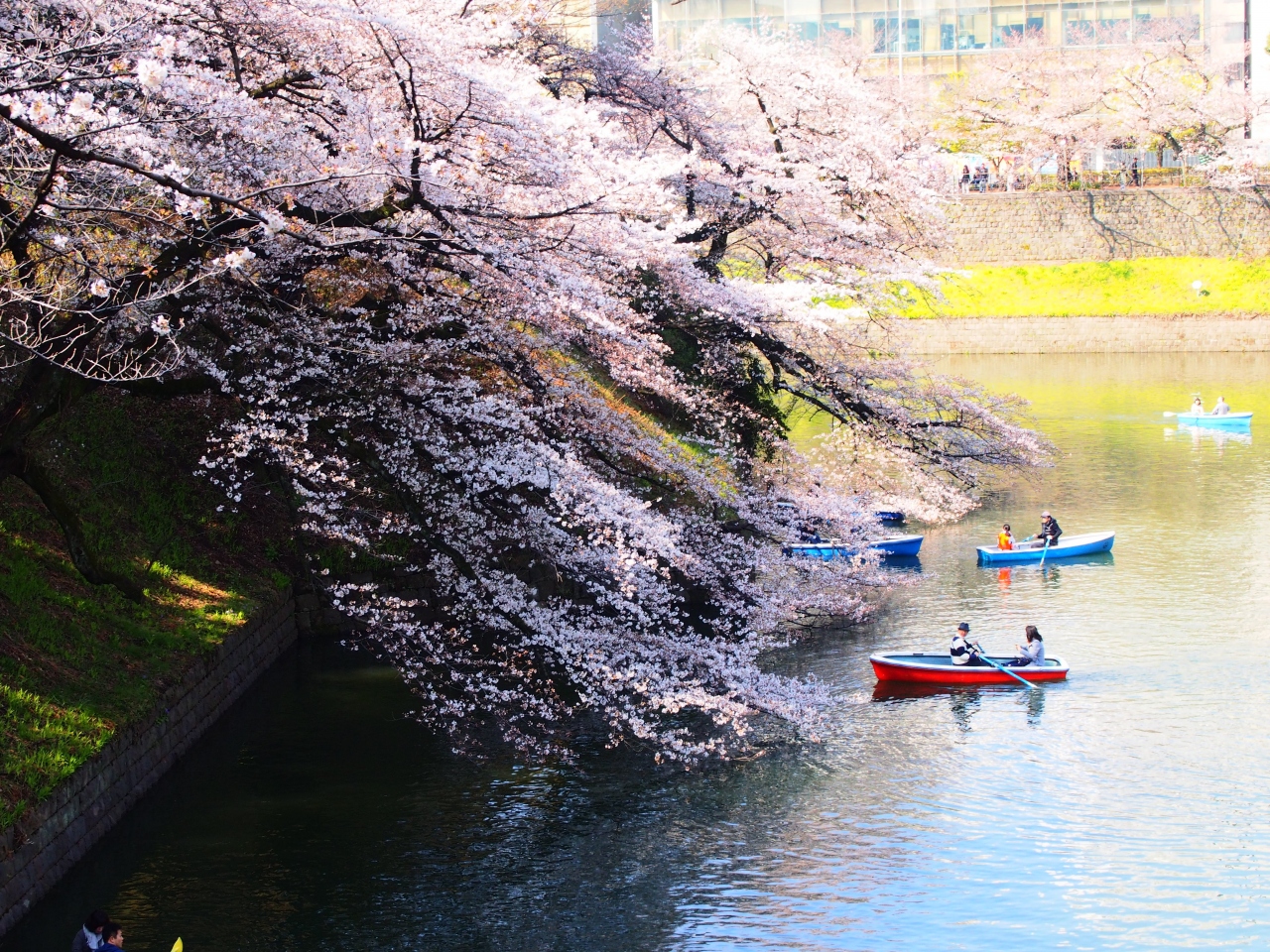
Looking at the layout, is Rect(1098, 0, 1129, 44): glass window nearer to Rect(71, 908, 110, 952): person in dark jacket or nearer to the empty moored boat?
the empty moored boat

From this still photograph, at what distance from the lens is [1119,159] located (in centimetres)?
5381

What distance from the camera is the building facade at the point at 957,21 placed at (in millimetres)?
53000

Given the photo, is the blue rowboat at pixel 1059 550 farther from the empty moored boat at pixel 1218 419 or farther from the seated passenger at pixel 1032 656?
the empty moored boat at pixel 1218 419

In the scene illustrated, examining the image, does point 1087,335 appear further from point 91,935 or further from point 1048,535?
point 91,935

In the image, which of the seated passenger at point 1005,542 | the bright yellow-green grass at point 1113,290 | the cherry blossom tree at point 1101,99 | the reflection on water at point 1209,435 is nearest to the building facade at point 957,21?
the cherry blossom tree at point 1101,99

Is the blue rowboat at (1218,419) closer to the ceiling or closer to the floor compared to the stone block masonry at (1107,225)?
closer to the floor

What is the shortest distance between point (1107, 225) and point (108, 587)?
42.8 metres

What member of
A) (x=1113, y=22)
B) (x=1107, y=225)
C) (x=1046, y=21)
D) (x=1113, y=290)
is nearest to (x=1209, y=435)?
(x=1113, y=290)

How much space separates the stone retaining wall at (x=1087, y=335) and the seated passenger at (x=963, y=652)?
2869 centimetres

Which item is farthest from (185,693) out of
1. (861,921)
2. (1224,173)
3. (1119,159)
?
(1119,159)

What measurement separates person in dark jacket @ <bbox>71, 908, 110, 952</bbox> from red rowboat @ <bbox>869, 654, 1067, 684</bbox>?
920 centimetres

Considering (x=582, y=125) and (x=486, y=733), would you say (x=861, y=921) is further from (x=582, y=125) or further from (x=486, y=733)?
(x=582, y=125)

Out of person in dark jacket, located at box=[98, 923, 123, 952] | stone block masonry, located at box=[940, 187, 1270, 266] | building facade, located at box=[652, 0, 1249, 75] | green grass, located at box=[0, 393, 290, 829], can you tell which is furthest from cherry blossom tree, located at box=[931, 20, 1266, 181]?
person in dark jacket, located at box=[98, 923, 123, 952]

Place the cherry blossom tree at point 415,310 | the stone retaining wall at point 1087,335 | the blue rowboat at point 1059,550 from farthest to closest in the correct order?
the stone retaining wall at point 1087,335 < the blue rowboat at point 1059,550 < the cherry blossom tree at point 415,310
